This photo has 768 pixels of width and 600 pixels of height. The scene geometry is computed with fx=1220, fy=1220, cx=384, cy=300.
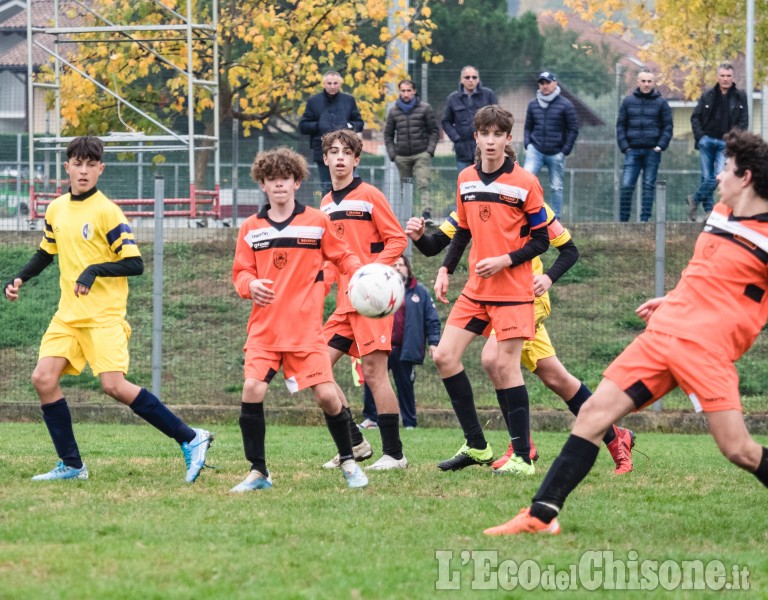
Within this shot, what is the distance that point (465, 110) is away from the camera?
16562 mm

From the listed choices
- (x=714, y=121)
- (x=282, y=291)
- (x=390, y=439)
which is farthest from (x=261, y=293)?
(x=714, y=121)

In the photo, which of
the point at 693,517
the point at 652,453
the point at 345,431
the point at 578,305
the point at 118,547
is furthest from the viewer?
the point at 578,305

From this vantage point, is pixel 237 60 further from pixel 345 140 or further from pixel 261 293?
pixel 261 293

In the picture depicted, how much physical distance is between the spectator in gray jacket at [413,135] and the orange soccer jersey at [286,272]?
8912 millimetres

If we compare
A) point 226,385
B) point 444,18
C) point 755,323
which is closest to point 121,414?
point 226,385

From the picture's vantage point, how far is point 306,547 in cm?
589

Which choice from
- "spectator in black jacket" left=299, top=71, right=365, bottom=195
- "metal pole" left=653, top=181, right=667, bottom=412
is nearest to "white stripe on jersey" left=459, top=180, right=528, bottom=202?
"metal pole" left=653, top=181, right=667, bottom=412

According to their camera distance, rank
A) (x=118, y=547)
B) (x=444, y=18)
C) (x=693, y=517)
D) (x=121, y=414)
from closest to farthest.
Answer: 1. (x=118, y=547)
2. (x=693, y=517)
3. (x=121, y=414)
4. (x=444, y=18)

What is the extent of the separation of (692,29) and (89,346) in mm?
19623

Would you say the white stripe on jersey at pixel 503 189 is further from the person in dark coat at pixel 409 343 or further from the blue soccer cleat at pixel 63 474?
the person in dark coat at pixel 409 343

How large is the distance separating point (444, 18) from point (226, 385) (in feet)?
80.4

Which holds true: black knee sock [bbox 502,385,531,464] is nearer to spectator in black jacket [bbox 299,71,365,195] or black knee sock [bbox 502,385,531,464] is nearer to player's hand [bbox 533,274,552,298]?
player's hand [bbox 533,274,552,298]

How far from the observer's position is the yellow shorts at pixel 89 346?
7906 mm

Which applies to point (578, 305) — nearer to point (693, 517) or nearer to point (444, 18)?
point (693, 517)
